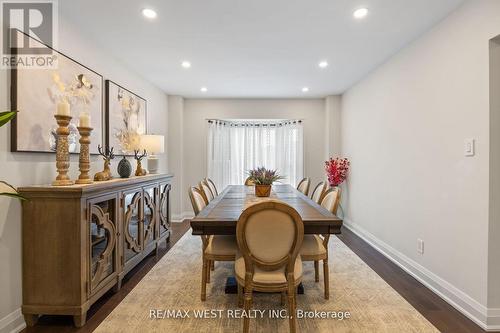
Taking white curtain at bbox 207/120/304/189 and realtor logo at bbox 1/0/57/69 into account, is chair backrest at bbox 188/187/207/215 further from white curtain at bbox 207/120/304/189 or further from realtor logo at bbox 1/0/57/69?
white curtain at bbox 207/120/304/189

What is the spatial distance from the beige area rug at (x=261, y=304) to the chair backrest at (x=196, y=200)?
2.53 ft

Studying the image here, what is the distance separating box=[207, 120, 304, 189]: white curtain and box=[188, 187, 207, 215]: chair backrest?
2988 mm

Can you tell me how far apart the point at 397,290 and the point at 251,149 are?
3868mm

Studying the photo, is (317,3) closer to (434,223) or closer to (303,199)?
(303,199)

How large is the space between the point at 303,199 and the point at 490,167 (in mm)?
1557

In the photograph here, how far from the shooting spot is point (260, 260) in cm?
180

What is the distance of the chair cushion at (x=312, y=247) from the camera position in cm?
226

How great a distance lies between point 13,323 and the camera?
1907 mm

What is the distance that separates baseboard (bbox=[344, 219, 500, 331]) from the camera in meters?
1.98

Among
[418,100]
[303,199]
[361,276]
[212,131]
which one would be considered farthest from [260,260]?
[212,131]

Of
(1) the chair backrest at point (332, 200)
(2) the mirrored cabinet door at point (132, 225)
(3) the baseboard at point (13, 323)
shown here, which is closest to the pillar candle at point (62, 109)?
(2) the mirrored cabinet door at point (132, 225)

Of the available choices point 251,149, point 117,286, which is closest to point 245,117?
point 251,149

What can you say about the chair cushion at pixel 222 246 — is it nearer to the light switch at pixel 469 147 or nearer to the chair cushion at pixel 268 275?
the chair cushion at pixel 268 275

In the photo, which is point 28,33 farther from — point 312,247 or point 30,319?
point 312,247
